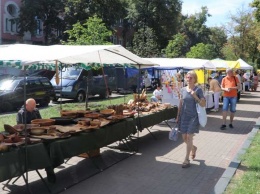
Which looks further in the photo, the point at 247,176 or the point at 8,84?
the point at 8,84

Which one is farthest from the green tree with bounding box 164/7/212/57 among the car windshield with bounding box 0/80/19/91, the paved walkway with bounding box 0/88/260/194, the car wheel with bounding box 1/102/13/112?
the paved walkway with bounding box 0/88/260/194

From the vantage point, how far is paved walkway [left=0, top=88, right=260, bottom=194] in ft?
20.5

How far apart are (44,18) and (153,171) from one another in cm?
3837

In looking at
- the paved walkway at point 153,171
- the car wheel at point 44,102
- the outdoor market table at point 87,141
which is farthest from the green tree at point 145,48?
the outdoor market table at point 87,141

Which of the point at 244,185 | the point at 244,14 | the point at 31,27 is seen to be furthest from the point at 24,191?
the point at 244,14

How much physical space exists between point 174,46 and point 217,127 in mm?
31205

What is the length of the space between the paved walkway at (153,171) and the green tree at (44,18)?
111ft

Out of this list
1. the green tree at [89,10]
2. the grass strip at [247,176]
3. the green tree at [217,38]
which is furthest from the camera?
the green tree at [217,38]

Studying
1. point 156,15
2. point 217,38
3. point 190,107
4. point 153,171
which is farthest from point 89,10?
point 217,38

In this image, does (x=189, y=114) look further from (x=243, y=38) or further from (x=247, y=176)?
(x=243, y=38)

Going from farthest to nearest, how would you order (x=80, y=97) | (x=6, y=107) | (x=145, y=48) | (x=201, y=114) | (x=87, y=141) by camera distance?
(x=145, y=48) → (x=80, y=97) → (x=6, y=107) → (x=201, y=114) → (x=87, y=141)

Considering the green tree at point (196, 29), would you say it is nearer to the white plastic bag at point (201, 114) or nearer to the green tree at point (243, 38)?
the green tree at point (243, 38)

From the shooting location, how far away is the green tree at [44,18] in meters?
40.7

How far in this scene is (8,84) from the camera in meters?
17.7
